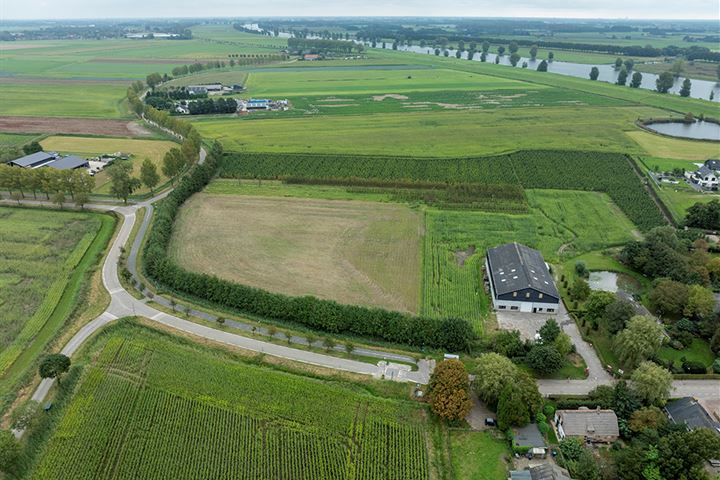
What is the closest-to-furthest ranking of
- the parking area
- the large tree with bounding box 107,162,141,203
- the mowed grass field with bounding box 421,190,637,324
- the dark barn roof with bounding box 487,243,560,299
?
the parking area < the dark barn roof with bounding box 487,243,560,299 < the mowed grass field with bounding box 421,190,637,324 < the large tree with bounding box 107,162,141,203

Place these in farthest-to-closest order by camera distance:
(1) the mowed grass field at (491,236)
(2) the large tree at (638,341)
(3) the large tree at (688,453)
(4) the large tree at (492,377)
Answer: (1) the mowed grass field at (491,236) → (2) the large tree at (638,341) → (4) the large tree at (492,377) → (3) the large tree at (688,453)

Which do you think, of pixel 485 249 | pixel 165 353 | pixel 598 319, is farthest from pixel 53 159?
pixel 598 319

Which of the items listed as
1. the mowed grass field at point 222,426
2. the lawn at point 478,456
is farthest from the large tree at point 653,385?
the mowed grass field at point 222,426

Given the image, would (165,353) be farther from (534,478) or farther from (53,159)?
(53,159)

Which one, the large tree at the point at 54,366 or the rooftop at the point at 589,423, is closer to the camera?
the rooftop at the point at 589,423

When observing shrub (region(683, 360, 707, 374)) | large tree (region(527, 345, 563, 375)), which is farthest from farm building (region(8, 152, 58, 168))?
shrub (region(683, 360, 707, 374))

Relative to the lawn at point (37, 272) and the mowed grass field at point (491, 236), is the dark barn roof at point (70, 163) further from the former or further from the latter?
the mowed grass field at point (491, 236)

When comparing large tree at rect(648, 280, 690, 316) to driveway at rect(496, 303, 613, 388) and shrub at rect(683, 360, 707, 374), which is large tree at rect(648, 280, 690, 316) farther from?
driveway at rect(496, 303, 613, 388)
